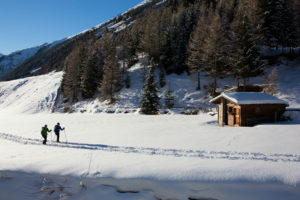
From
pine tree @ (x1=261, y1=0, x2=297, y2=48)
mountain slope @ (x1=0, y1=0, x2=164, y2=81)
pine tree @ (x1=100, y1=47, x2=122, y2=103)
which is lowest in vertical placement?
pine tree @ (x1=100, y1=47, x2=122, y2=103)

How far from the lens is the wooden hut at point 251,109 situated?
1600 centimetres

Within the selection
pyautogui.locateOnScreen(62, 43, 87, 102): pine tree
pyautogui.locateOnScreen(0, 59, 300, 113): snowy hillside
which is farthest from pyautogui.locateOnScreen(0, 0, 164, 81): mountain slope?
pyautogui.locateOnScreen(62, 43, 87, 102): pine tree

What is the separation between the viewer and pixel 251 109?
16.2 metres

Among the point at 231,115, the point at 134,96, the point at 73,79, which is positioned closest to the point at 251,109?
the point at 231,115

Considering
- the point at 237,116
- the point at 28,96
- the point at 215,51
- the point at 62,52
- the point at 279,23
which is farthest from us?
Result: the point at 62,52

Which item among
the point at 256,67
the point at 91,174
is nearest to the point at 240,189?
the point at 91,174

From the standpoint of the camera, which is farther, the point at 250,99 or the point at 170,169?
the point at 250,99

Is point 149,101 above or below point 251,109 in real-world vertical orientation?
above

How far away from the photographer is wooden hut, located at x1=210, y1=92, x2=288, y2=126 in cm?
1600

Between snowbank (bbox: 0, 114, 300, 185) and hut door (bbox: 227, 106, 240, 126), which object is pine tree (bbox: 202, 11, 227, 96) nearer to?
hut door (bbox: 227, 106, 240, 126)

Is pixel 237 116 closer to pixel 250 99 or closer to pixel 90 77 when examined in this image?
pixel 250 99

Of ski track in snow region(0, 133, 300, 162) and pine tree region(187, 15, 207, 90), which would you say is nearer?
ski track in snow region(0, 133, 300, 162)

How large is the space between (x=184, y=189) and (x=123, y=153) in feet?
14.1

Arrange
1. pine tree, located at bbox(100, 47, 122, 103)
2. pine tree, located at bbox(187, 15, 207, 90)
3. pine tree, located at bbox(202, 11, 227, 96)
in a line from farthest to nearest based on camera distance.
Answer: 1. pine tree, located at bbox(100, 47, 122, 103)
2. pine tree, located at bbox(187, 15, 207, 90)
3. pine tree, located at bbox(202, 11, 227, 96)
